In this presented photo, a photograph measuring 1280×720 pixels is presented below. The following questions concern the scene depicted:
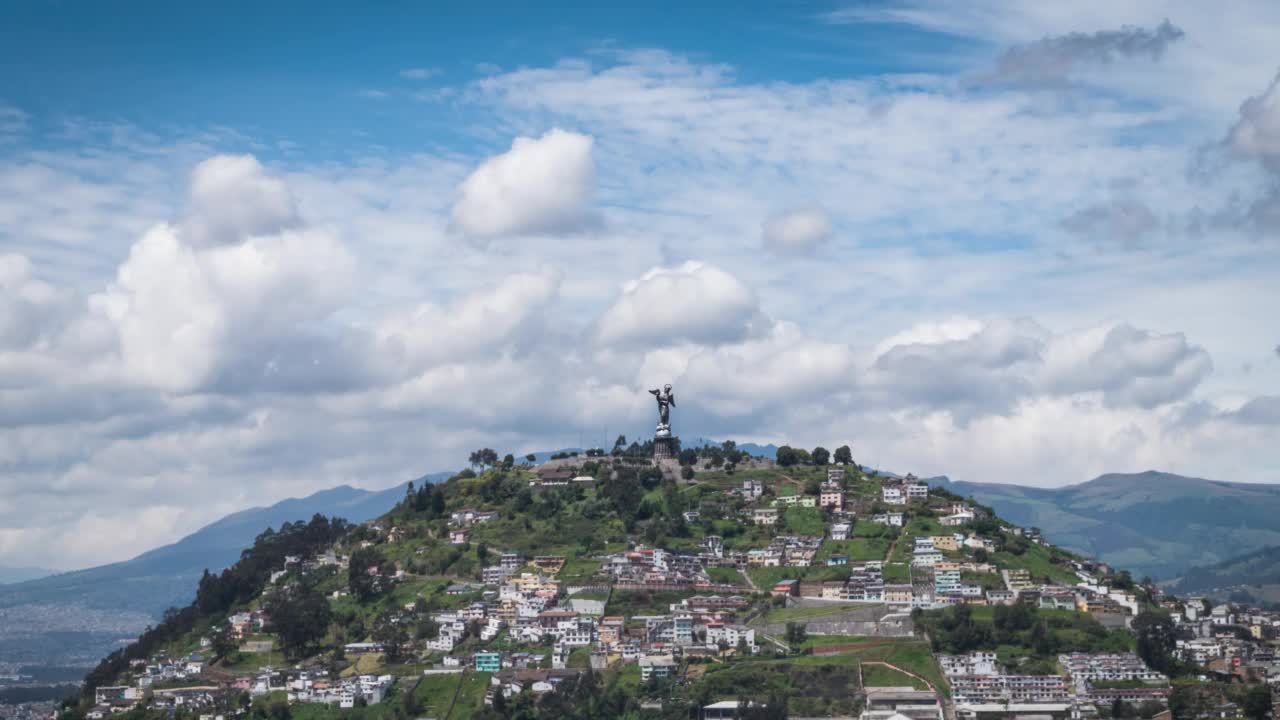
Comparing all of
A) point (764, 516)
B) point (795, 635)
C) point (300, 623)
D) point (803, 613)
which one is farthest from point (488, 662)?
point (764, 516)

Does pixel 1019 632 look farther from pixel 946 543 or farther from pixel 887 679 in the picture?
pixel 946 543

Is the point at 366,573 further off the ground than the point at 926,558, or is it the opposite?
the point at 926,558

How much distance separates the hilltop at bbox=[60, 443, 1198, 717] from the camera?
3317 inches

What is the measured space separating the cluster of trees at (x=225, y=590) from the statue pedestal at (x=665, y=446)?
24.3 metres

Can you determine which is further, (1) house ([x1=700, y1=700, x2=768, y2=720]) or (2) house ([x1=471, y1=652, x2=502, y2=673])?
(2) house ([x1=471, y1=652, x2=502, y2=673])

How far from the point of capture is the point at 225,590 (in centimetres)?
11188

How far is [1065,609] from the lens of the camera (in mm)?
90438

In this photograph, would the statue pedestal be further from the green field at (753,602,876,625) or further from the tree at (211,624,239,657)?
the tree at (211,624,239,657)

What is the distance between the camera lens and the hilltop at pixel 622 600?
276 feet

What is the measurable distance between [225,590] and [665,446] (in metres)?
35.2

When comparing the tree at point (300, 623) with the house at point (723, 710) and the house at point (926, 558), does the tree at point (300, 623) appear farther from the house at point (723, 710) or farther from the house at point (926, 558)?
the house at point (926, 558)

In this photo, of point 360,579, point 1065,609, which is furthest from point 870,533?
point 360,579

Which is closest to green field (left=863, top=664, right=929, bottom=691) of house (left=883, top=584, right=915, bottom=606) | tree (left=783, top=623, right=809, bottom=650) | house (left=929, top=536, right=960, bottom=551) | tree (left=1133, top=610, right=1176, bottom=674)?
tree (left=783, top=623, right=809, bottom=650)

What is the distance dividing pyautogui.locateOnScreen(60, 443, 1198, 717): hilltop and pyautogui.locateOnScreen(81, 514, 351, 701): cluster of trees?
212 mm
